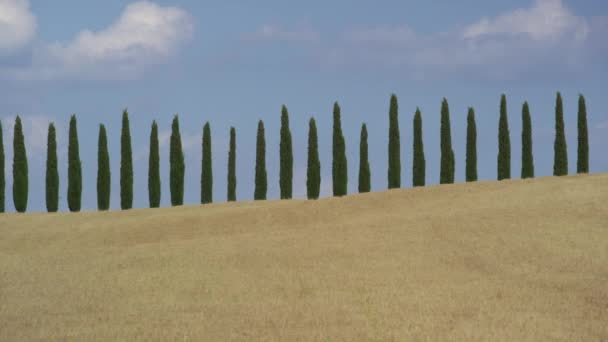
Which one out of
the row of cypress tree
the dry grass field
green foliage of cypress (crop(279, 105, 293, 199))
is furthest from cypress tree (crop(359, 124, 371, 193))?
the dry grass field

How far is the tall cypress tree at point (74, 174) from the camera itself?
45719 millimetres

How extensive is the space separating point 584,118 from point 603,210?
17.3 metres

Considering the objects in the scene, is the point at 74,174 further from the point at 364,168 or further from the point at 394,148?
the point at 394,148

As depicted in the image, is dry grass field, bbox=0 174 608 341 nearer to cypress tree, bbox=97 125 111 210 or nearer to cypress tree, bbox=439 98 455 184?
cypress tree, bbox=97 125 111 210

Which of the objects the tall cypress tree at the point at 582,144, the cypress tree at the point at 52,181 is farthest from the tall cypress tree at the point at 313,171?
the tall cypress tree at the point at 582,144

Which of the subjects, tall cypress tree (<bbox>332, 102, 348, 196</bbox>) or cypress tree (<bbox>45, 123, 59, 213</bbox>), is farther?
cypress tree (<bbox>45, 123, 59, 213</bbox>)

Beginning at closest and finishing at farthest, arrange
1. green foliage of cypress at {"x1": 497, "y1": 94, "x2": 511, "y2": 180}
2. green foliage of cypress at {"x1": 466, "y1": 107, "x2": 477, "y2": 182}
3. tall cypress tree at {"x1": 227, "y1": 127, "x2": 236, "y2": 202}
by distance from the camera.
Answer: green foliage of cypress at {"x1": 497, "y1": 94, "x2": 511, "y2": 180} < green foliage of cypress at {"x1": 466, "y1": 107, "x2": 477, "y2": 182} < tall cypress tree at {"x1": 227, "y1": 127, "x2": 236, "y2": 202}

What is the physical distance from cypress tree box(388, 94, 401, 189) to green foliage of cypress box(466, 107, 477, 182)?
4.23m

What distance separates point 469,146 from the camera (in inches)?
1842

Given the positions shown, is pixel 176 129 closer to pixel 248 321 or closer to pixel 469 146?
pixel 469 146

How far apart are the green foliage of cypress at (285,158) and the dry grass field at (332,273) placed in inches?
304

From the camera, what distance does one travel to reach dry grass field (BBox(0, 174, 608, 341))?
52.5 feet

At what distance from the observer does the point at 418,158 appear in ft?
152

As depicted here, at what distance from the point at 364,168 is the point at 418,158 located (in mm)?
3367
